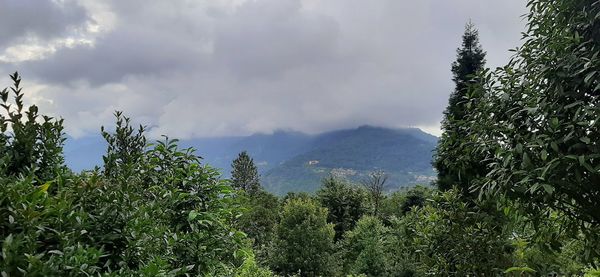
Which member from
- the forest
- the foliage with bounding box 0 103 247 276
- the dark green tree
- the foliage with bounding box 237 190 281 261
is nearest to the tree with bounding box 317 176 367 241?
the foliage with bounding box 237 190 281 261

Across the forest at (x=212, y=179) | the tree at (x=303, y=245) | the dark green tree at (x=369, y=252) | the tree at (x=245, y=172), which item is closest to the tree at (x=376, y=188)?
the dark green tree at (x=369, y=252)

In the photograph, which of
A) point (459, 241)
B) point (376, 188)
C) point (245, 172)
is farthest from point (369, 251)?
point (245, 172)

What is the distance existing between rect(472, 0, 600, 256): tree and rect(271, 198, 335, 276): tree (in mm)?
12619

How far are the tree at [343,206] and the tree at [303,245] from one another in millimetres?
10982

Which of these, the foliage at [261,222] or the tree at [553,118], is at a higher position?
the tree at [553,118]

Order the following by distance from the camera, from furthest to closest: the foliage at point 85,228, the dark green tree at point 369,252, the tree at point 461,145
Result: the dark green tree at point 369,252
the tree at point 461,145
the foliage at point 85,228

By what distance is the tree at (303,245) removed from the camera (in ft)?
47.9

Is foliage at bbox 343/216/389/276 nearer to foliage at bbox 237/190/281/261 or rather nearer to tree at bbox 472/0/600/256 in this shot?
foliage at bbox 237/190/281/261

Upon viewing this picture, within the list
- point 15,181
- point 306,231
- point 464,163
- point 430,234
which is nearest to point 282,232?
point 306,231

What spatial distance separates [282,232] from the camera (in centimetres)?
1528

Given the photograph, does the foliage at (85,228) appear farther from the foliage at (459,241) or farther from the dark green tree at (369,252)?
the dark green tree at (369,252)

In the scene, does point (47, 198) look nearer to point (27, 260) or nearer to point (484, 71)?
point (27, 260)

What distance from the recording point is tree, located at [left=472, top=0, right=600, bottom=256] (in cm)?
191

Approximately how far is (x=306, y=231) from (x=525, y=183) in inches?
515
